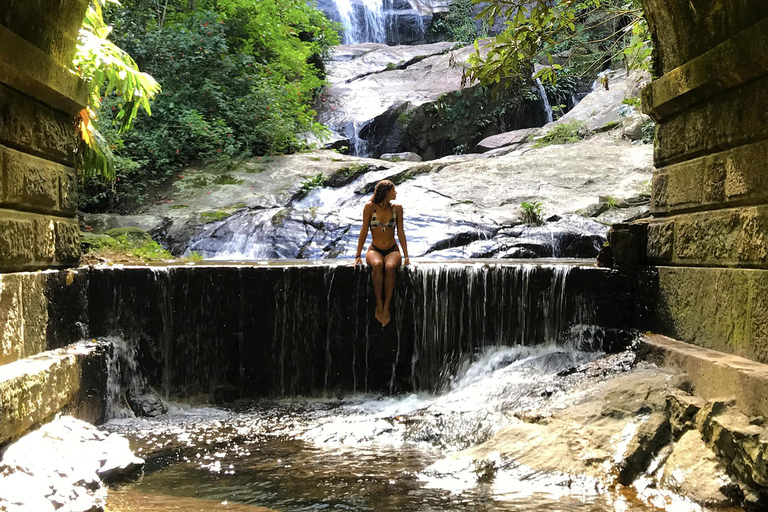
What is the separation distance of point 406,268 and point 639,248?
237 centimetres

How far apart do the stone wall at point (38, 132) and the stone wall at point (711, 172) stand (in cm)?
476

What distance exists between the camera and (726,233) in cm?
470

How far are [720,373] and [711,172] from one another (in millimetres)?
1565

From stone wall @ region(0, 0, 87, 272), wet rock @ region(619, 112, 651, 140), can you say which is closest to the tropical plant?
stone wall @ region(0, 0, 87, 272)

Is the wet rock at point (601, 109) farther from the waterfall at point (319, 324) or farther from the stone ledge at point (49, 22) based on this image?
the stone ledge at point (49, 22)

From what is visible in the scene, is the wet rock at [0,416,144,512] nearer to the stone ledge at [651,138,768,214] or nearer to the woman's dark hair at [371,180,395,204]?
the woman's dark hair at [371,180,395,204]

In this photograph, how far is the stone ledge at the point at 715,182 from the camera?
14.1ft

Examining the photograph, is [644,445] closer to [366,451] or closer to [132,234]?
[366,451]

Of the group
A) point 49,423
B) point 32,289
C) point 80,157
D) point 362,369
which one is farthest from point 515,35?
point 49,423

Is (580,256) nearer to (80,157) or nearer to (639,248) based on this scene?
(639,248)

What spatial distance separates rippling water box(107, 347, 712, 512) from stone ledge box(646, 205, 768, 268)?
42.4 inches

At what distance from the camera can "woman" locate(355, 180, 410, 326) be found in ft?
22.8

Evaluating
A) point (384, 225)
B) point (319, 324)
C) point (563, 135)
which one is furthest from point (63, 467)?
point (563, 135)

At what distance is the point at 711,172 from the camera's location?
193 inches
